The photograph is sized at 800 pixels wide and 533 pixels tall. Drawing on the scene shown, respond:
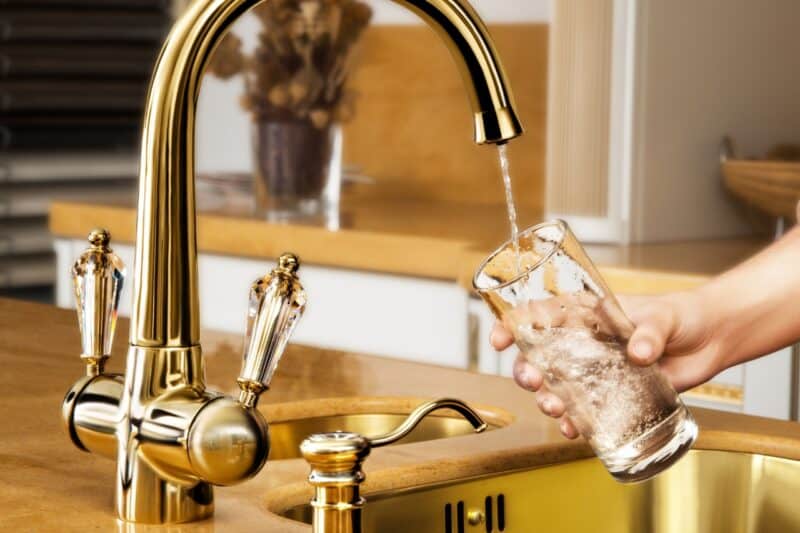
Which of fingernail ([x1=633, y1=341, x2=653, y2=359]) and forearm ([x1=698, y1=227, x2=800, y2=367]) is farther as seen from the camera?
forearm ([x1=698, y1=227, x2=800, y2=367])

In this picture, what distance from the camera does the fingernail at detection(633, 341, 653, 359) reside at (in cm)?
86

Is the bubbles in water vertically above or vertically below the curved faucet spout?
below

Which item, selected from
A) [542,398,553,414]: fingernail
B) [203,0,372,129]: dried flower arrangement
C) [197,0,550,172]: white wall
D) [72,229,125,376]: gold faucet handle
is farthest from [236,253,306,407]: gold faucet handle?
[197,0,550,172]: white wall

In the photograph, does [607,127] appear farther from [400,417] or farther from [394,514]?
[394,514]

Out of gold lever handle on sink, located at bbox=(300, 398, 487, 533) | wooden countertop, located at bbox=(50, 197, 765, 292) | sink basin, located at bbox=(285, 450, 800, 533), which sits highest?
wooden countertop, located at bbox=(50, 197, 765, 292)

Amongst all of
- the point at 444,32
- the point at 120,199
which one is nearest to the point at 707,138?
the point at 120,199

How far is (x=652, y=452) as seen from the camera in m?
0.86

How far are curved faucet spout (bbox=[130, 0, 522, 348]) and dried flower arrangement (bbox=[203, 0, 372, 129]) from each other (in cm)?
170

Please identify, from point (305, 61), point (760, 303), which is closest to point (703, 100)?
point (305, 61)

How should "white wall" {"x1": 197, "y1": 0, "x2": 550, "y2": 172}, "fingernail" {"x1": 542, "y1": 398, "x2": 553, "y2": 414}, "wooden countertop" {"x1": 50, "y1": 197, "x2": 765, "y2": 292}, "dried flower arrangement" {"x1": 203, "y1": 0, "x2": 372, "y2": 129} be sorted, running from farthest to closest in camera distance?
"white wall" {"x1": 197, "y1": 0, "x2": 550, "y2": 172} < "dried flower arrangement" {"x1": 203, "y1": 0, "x2": 372, "y2": 129} < "wooden countertop" {"x1": 50, "y1": 197, "x2": 765, "y2": 292} < "fingernail" {"x1": 542, "y1": 398, "x2": 553, "y2": 414}

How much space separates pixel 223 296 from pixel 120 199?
20.2 inches

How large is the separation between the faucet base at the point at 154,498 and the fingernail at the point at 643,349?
26 centimetres

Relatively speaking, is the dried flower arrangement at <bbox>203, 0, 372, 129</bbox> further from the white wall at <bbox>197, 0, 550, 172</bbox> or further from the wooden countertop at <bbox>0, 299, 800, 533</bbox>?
the wooden countertop at <bbox>0, 299, 800, 533</bbox>

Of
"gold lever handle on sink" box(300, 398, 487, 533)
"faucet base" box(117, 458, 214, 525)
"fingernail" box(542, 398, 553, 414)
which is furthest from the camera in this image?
"fingernail" box(542, 398, 553, 414)
